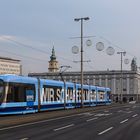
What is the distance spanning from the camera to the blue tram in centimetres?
3666

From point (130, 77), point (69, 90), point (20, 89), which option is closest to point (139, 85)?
point (130, 77)

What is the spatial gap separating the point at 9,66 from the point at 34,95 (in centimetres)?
5081

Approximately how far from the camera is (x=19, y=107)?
1503 inches

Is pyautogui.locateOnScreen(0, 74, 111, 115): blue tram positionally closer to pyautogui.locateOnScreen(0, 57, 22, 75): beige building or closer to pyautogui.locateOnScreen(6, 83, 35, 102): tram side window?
pyautogui.locateOnScreen(6, 83, 35, 102): tram side window

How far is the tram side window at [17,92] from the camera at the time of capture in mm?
36844

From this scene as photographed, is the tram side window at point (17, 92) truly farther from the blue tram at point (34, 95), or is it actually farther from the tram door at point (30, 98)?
the tram door at point (30, 98)

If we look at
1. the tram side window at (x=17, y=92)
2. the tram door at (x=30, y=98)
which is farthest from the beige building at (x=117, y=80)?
the tram side window at (x=17, y=92)

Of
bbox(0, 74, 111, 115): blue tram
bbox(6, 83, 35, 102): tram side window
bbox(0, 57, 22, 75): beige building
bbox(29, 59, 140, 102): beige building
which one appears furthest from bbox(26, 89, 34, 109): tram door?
bbox(29, 59, 140, 102): beige building

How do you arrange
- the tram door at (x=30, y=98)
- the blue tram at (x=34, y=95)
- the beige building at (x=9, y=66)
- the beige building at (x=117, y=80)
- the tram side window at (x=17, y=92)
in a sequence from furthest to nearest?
1. the beige building at (x=117, y=80)
2. the beige building at (x=9, y=66)
3. the tram door at (x=30, y=98)
4. the tram side window at (x=17, y=92)
5. the blue tram at (x=34, y=95)

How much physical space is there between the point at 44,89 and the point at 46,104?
1.75 meters

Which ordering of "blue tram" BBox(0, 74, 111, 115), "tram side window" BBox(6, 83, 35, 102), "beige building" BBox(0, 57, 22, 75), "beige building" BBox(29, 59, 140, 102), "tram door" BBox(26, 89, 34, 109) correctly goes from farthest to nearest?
"beige building" BBox(29, 59, 140, 102) < "beige building" BBox(0, 57, 22, 75) < "tram door" BBox(26, 89, 34, 109) < "tram side window" BBox(6, 83, 35, 102) < "blue tram" BBox(0, 74, 111, 115)

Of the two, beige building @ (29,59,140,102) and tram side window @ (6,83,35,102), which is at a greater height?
beige building @ (29,59,140,102)

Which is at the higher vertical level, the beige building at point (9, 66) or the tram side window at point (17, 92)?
the beige building at point (9, 66)

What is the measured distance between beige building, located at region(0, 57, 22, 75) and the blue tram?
31.8m
